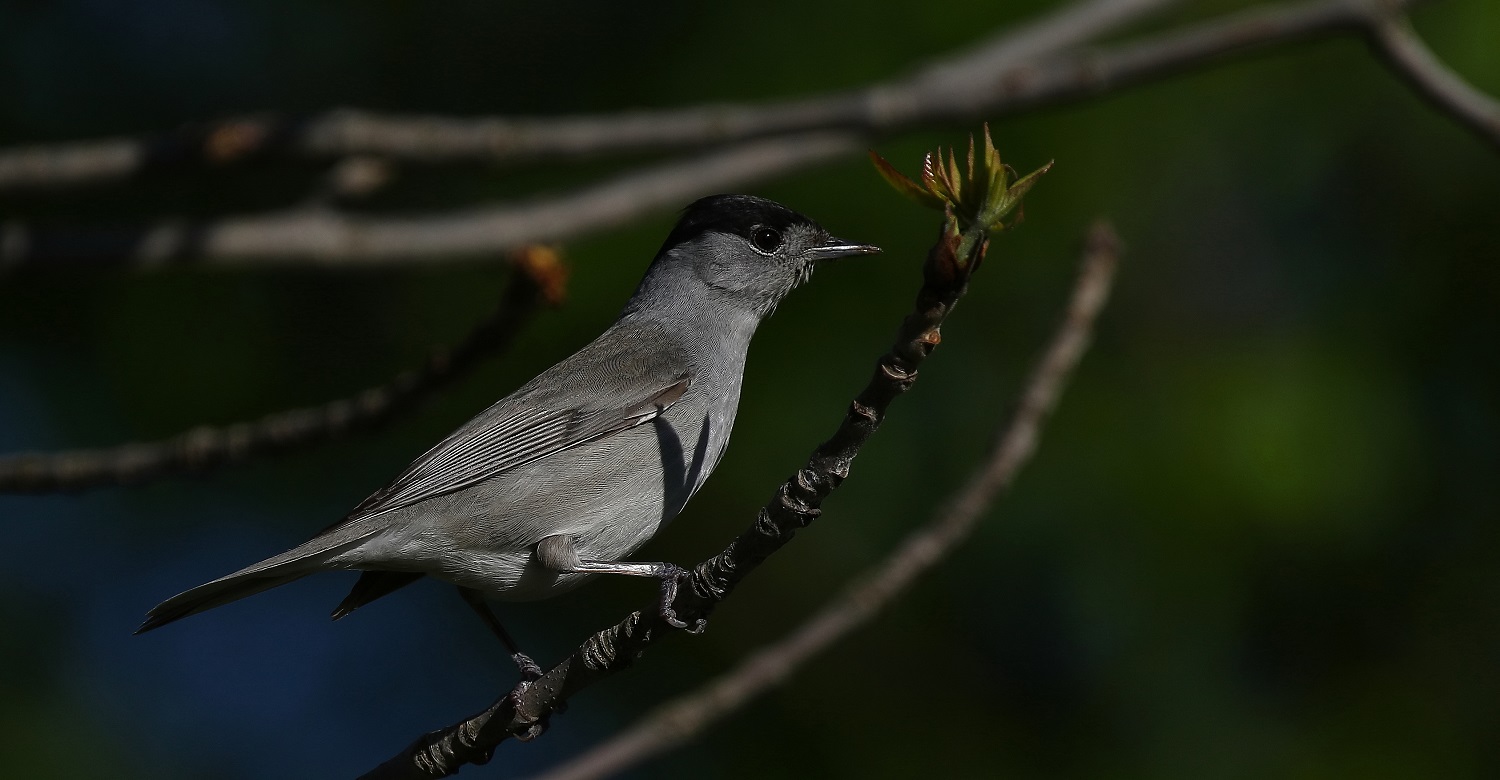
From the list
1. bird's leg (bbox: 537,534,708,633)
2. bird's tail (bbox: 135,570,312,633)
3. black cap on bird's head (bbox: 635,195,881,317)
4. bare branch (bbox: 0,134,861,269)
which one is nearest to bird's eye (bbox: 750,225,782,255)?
black cap on bird's head (bbox: 635,195,881,317)

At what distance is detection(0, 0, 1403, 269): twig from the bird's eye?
1.11 metres

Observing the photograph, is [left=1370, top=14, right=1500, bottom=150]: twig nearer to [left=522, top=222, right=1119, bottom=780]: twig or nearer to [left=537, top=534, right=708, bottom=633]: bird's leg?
[left=522, top=222, right=1119, bottom=780]: twig

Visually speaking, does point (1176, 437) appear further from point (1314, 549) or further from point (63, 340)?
point (63, 340)

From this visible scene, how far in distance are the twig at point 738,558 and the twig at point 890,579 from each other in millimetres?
179

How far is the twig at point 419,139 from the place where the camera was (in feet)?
10.5

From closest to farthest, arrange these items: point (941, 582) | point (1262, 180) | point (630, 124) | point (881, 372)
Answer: point (881, 372), point (630, 124), point (941, 582), point (1262, 180)

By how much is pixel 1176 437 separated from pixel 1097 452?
9.4 inches

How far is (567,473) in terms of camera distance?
4.24 metres

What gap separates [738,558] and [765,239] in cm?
236

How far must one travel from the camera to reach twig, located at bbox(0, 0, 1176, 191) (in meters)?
3.19

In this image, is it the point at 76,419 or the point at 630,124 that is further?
the point at 76,419

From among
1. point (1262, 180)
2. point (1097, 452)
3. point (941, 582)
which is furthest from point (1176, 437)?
point (1262, 180)

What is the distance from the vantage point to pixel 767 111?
132 inches

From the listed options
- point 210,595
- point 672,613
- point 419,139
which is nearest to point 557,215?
point 419,139
